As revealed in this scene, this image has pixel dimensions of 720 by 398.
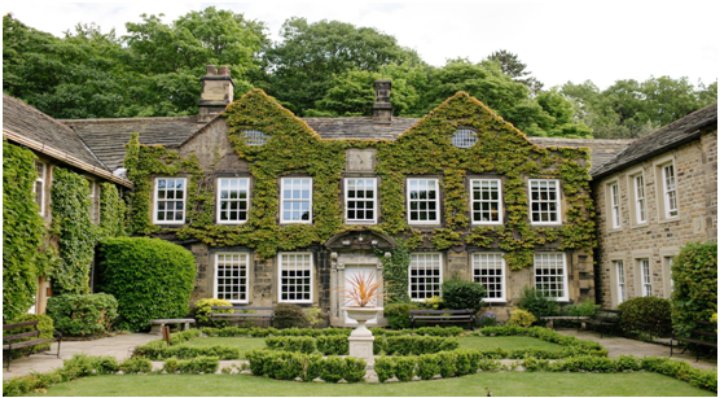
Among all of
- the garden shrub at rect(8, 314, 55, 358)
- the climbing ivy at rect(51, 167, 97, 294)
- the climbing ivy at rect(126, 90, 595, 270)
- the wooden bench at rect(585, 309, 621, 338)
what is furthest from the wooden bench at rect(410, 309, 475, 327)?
the garden shrub at rect(8, 314, 55, 358)

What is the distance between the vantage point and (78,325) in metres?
17.7

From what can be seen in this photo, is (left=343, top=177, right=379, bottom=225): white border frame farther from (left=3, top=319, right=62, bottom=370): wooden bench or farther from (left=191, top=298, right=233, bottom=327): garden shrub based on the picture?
(left=3, top=319, right=62, bottom=370): wooden bench

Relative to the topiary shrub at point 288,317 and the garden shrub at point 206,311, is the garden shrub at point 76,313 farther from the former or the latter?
the topiary shrub at point 288,317

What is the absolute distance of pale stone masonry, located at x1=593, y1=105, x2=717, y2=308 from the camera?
56.3 ft

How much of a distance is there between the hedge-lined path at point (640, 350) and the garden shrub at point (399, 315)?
18.1 ft

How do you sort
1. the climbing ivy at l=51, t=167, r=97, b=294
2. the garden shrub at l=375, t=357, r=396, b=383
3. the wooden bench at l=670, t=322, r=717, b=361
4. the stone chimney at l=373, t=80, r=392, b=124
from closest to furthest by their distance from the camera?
1. the garden shrub at l=375, t=357, r=396, b=383
2. the wooden bench at l=670, t=322, r=717, b=361
3. the climbing ivy at l=51, t=167, r=97, b=294
4. the stone chimney at l=373, t=80, r=392, b=124

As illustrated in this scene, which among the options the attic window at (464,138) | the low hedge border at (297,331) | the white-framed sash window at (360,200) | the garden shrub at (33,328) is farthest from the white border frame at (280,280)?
the garden shrub at (33,328)

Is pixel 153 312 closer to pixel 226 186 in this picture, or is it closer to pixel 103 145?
pixel 226 186

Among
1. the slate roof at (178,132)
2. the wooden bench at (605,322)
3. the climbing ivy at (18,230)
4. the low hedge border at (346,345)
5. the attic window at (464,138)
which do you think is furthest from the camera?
the slate roof at (178,132)

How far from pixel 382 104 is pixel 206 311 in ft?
37.5

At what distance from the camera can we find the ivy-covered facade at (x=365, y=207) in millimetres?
23078

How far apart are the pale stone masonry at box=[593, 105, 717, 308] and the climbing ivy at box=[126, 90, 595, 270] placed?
960mm

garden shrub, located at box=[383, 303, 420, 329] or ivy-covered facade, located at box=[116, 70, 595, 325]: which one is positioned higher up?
ivy-covered facade, located at box=[116, 70, 595, 325]

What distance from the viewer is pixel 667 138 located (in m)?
20.0
